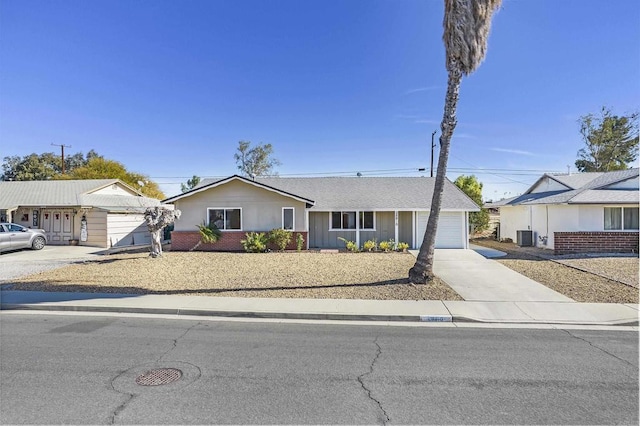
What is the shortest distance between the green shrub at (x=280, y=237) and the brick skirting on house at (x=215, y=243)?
1.52ft

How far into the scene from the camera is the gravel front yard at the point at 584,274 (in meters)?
9.07

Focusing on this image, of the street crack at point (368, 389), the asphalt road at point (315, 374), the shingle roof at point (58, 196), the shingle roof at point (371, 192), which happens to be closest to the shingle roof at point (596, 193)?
the shingle roof at point (371, 192)

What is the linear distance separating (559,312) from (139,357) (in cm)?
837

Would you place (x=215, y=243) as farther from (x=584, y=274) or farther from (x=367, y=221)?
(x=584, y=274)

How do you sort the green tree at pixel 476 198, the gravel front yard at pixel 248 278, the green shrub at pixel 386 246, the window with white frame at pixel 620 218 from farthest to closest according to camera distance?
the green tree at pixel 476 198
the green shrub at pixel 386 246
the window with white frame at pixel 620 218
the gravel front yard at pixel 248 278

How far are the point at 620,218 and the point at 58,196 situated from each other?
32819 mm

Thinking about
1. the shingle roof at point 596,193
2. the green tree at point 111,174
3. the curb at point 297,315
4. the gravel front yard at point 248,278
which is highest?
the green tree at point 111,174

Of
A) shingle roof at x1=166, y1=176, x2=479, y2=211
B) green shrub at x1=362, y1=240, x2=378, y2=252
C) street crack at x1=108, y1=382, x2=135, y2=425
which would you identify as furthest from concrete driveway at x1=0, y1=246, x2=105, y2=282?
green shrub at x1=362, y1=240, x2=378, y2=252

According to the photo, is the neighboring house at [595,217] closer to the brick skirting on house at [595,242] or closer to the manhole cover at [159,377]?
the brick skirting on house at [595,242]

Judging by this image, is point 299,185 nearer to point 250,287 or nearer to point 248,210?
point 248,210

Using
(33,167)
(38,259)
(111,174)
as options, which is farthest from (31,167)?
(38,259)

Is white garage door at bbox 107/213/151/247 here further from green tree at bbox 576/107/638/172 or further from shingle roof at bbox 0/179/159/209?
green tree at bbox 576/107/638/172

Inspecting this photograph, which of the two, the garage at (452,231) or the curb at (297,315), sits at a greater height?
the garage at (452,231)

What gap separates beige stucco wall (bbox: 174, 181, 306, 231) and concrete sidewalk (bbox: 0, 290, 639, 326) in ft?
35.4
